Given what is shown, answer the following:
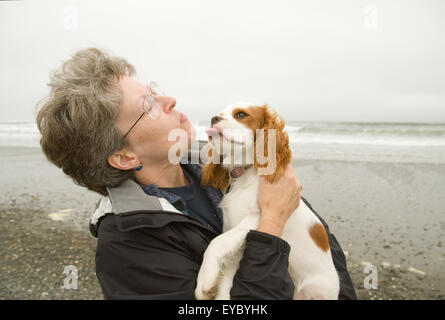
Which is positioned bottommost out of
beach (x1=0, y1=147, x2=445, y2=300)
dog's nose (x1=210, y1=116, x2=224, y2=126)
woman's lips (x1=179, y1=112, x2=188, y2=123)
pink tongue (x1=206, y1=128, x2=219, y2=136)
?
beach (x1=0, y1=147, x2=445, y2=300)

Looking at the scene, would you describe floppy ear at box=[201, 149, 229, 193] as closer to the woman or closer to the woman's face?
the woman

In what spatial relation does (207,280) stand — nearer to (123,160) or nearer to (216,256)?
(216,256)

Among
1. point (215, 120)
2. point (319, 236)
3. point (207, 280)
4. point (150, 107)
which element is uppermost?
point (150, 107)

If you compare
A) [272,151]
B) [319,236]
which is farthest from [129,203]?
[319,236]

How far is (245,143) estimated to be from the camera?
189 centimetres

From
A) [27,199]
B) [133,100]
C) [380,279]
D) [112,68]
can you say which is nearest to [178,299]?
[133,100]

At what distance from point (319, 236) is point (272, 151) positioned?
0.57 meters

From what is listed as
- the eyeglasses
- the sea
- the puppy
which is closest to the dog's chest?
the puppy

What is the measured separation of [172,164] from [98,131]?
17.7 inches

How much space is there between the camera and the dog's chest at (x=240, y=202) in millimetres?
1795

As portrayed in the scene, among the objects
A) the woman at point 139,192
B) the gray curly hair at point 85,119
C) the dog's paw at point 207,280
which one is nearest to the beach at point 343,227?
the woman at point 139,192

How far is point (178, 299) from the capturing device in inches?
50.7

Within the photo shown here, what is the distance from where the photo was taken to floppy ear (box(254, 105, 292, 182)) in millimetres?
1852

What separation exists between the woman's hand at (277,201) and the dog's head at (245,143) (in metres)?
0.05
